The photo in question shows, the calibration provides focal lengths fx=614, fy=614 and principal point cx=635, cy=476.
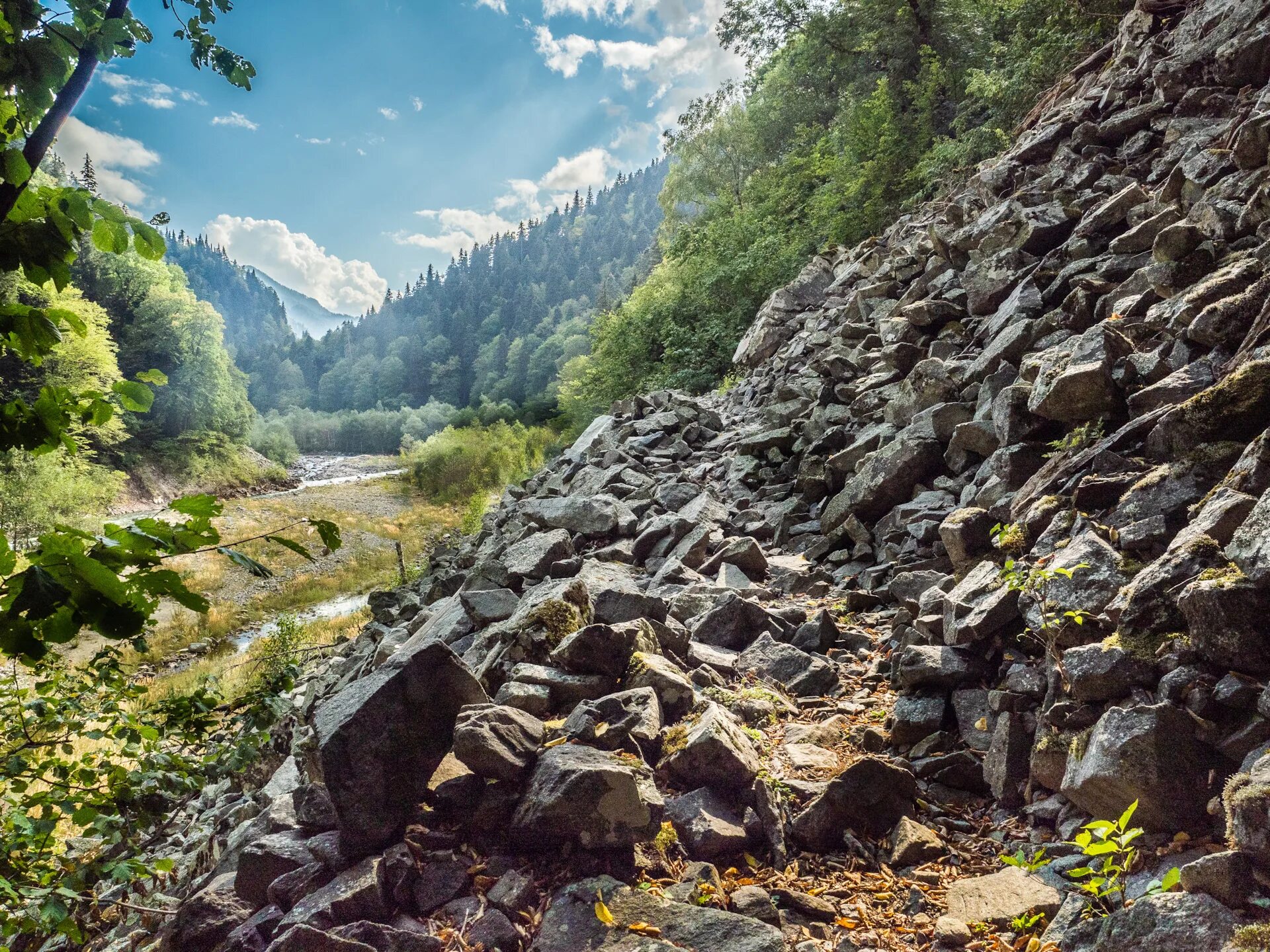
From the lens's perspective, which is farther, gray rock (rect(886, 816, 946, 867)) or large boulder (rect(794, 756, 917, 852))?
large boulder (rect(794, 756, 917, 852))

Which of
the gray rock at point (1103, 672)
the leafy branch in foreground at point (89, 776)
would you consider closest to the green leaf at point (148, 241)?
the leafy branch in foreground at point (89, 776)

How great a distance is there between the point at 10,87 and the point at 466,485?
1910 inches

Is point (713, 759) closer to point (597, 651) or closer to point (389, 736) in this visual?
point (597, 651)

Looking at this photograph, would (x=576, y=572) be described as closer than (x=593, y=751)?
No

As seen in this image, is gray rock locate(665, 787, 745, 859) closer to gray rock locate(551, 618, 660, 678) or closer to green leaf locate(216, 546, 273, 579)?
gray rock locate(551, 618, 660, 678)

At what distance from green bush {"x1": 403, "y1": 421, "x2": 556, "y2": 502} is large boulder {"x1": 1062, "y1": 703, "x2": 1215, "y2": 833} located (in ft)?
136

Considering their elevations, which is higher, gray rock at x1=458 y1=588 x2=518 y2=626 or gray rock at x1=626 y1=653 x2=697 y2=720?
gray rock at x1=626 y1=653 x2=697 y2=720

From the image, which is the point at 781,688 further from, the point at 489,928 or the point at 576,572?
the point at 576,572

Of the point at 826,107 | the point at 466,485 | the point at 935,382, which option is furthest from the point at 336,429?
the point at 935,382

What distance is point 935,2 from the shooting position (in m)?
20.3

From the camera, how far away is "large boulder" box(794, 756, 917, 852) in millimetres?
3258

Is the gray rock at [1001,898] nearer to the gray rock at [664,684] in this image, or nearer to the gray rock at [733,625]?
the gray rock at [664,684]

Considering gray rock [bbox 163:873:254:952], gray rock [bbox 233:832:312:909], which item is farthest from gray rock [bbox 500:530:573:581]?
gray rock [bbox 163:873:254:952]

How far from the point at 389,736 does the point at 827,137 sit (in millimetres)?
25970
